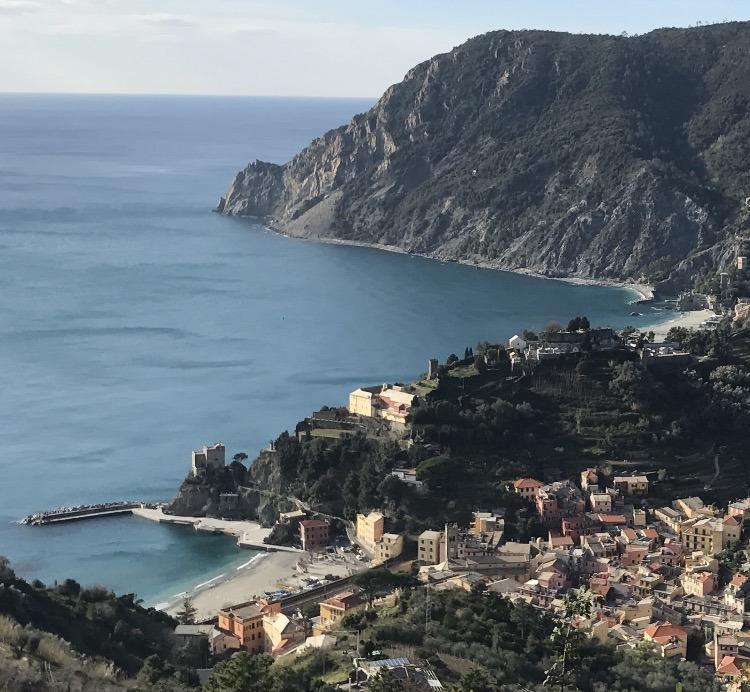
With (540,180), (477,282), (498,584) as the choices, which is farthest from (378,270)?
(498,584)

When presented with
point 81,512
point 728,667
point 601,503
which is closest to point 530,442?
point 601,503

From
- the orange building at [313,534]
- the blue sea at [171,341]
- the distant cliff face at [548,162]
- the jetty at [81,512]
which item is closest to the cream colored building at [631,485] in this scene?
the orange building at [313,534]

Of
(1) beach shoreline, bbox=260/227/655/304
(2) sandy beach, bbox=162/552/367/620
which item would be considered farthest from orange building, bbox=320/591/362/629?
(1) beach shoreline, bbox=260/227/655/304

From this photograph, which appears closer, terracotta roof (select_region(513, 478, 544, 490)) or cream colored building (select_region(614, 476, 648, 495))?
terracotta roof (select_region(513, 478, 544, 490))

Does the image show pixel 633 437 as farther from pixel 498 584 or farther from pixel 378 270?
pixel 378 270

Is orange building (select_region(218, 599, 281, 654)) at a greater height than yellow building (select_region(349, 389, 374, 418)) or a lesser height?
lesser

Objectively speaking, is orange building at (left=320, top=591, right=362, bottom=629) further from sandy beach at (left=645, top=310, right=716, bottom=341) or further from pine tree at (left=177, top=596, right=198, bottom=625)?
sandy beach at (left=645, top=310, right=716, bottom=341)
